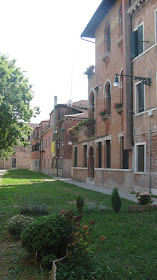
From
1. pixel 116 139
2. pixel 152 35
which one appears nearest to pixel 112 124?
pixel 116 139

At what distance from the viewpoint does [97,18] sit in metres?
21.3

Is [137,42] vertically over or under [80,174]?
over

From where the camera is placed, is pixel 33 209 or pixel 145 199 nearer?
pixel 33 209

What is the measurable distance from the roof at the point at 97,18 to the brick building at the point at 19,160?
45177 millimetres

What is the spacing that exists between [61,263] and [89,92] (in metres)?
20.9

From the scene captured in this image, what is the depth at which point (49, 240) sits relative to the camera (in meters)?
4.07

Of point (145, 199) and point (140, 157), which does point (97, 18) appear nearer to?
point (140, 157)

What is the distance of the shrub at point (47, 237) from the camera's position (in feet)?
13.5

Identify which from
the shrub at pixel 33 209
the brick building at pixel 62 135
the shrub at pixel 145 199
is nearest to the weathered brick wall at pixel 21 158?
the brick building at pixel 62 135

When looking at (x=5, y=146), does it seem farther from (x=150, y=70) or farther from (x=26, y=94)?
(x=150, y=70)

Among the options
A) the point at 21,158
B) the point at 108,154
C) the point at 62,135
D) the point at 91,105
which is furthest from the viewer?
the point at 21,158

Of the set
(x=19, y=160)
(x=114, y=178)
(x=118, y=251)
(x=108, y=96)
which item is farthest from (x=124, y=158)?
(x=19, y=160)

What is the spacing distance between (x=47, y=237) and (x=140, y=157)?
449 inches

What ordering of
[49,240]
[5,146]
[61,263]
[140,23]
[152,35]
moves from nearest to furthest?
[61,263]
[49,240]
[152,35]
[140,23]
[5,146]
